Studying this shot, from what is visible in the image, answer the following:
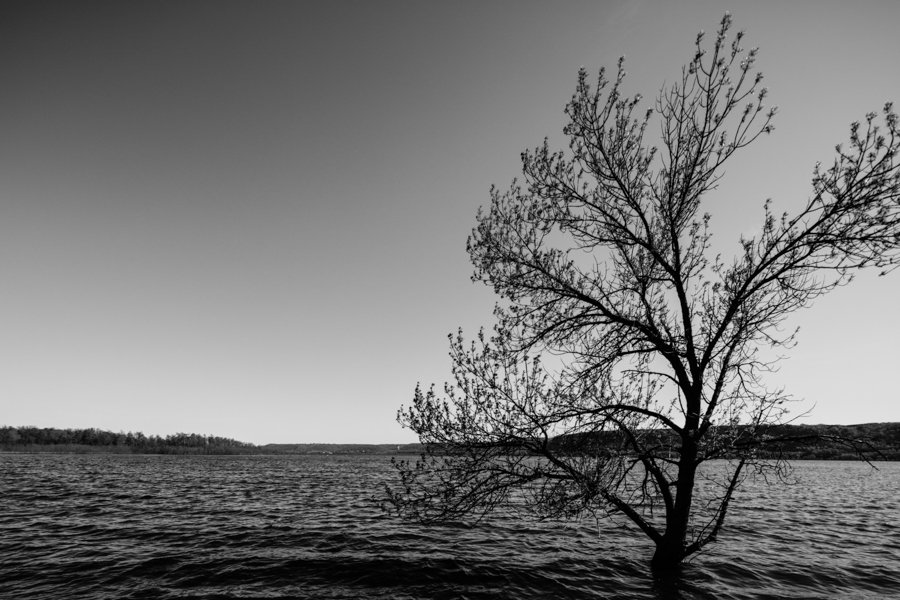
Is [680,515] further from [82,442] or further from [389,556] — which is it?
[82,442]

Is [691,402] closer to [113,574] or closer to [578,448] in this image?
[578,448]

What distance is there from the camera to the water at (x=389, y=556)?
10.4 meters

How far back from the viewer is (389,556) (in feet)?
44.1

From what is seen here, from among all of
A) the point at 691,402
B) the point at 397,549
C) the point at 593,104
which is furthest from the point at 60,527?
the point at 593,104

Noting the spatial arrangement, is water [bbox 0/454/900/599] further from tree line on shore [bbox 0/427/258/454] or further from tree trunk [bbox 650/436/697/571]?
tree line on shore [bbox 0/427/258/454]

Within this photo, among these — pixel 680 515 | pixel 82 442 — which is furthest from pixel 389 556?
pixel 82 442

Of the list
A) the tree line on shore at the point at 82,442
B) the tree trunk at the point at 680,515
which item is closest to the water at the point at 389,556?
the tree trunk at the point at 680,515

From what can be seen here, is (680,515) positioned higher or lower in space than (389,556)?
higher

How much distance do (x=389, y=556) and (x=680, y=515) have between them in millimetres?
9102

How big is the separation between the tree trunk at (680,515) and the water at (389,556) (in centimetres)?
59

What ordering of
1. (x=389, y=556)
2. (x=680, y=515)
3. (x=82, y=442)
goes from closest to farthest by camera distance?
1. (x=680, y=515)
2. (x=389, y=556)
3. (x=82, y=442)

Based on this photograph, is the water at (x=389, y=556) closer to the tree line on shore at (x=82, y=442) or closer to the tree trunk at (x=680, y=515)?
the tree trunk at (x=680, y=515)

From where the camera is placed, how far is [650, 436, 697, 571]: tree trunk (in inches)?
379

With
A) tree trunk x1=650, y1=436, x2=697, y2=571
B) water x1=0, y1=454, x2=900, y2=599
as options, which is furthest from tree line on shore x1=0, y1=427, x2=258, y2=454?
tree trunk x1=650, y1=436, x2=697, y2=571
